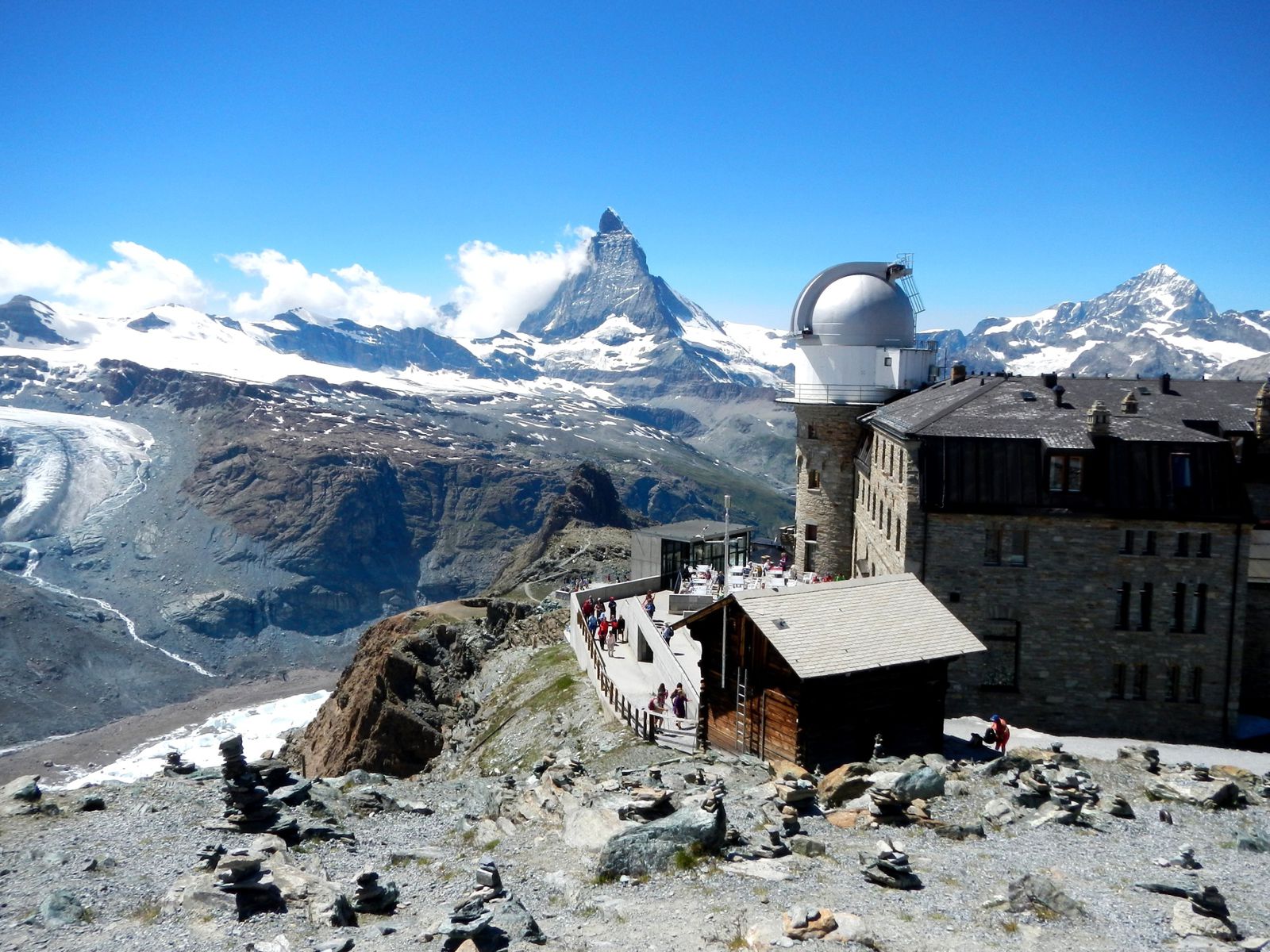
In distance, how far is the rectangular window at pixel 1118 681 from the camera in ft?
116

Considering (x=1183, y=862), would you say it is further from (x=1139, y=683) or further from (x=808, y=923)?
(x=1139, y=683)

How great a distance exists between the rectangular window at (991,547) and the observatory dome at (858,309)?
19.6m

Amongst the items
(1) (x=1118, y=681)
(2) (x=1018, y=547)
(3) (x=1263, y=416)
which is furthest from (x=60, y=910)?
(3) (x=1263, y=416)

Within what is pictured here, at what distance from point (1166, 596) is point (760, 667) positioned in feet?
59.0

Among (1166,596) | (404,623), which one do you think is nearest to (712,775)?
(1166,596)

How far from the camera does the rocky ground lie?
1407 centimetres

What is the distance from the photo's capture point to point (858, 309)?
5291 centimetres

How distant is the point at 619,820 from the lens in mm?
18266

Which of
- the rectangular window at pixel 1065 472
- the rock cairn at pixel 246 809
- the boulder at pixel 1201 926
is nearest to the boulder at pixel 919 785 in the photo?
the boulder at pixel 1201 926

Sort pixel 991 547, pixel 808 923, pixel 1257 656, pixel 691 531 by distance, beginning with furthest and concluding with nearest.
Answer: pixel 691 531 → pixel 1257 656 → pixel 991 547 → pixel 808 923

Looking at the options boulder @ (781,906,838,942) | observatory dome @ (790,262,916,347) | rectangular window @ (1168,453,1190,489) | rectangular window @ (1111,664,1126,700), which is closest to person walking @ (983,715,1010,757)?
rectangular window @ (1111,664,1126,700)

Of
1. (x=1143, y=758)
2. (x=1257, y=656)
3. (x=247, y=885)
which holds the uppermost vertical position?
(x=247, y=885)

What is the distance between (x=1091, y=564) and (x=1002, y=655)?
4.68m

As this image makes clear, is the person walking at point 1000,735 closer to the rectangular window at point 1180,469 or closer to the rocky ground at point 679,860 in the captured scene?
the rocky ground at point 679,860
